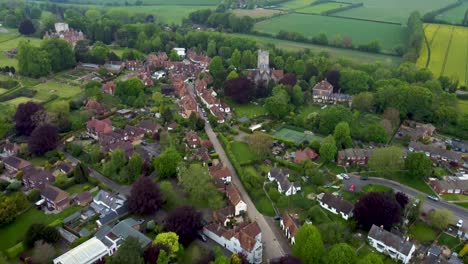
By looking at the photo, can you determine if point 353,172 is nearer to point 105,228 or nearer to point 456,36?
point 105,228

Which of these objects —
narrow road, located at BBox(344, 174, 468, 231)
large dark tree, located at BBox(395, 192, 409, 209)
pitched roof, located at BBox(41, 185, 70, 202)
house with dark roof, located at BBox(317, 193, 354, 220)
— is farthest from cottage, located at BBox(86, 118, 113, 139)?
large dark tree, located at BBox(395, 192, 409, 209)

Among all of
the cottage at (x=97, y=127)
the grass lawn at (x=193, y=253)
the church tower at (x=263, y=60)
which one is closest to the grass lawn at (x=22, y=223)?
the grass lawn at (x=193, y=253)

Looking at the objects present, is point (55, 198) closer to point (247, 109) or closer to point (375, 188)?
point (247, 109)

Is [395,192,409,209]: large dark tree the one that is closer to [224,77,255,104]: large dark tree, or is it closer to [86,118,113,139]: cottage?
[224,77,255,104]: large dark tree

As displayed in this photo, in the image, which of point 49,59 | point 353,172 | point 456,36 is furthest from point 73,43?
point 456,36

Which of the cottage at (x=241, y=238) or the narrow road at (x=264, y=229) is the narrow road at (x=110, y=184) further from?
→ the narrow road at (x=264, y=229)

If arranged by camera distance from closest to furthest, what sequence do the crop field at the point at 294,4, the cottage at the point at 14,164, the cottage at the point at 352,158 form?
1. the cottage at the point at 14,164
2. the cottage at the point at 352,158
3. the crop field at the point at 294,4

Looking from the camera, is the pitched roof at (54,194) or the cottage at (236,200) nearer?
the cottage at (236,200)

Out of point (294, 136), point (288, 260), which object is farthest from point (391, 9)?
point (288, 260)
